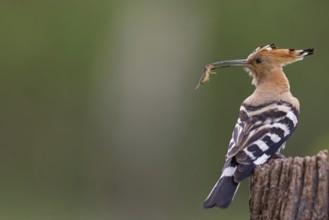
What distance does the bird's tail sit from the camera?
4629 millimetres

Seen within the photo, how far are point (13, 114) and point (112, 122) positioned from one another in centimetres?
116

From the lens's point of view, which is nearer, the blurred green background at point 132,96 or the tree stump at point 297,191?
the tree stump at point 297,191

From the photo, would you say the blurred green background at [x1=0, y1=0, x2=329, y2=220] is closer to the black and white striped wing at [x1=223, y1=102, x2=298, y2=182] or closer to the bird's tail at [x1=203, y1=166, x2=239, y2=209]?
the black and white striped wing at [x1=223, y1=102, x2=298, y2=182]

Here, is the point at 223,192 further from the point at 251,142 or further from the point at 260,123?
the point at 260,123

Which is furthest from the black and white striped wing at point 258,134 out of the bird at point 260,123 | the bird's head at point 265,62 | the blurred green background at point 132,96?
the blurred green background at point 132,96

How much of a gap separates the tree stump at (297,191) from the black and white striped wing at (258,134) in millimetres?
590

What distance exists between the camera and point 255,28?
44.5ft

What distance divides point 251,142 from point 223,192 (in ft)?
1.26

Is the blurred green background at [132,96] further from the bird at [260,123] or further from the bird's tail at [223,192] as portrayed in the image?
the bird's tail at [223,192]

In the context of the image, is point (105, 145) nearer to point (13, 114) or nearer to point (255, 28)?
point (13, 114)

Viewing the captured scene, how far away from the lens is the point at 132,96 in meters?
12.5

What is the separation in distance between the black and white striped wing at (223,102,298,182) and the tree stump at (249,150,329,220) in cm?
59

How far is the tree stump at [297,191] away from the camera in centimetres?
404

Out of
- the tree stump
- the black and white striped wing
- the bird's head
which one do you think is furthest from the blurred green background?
the tree stump
